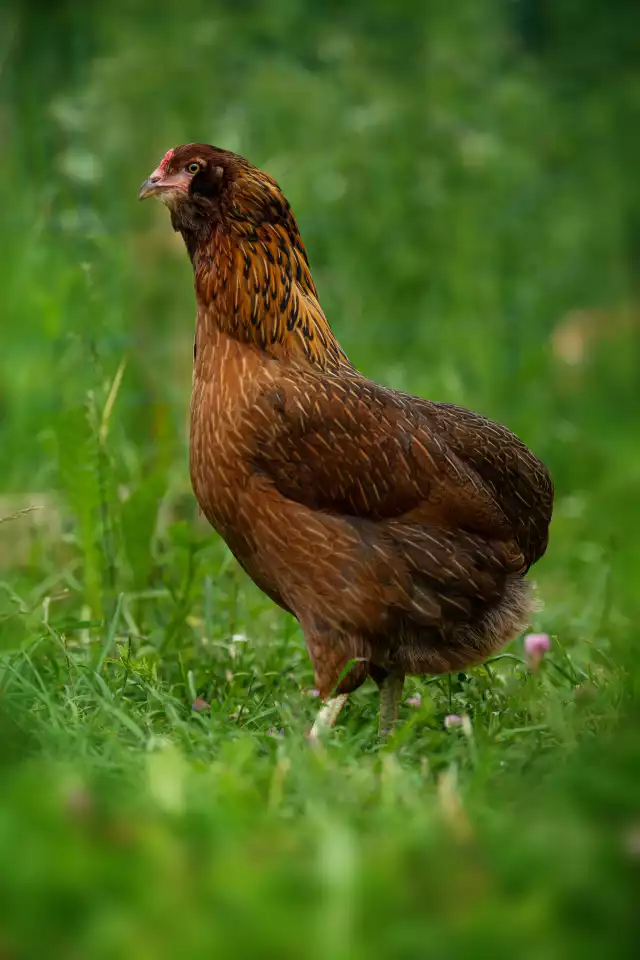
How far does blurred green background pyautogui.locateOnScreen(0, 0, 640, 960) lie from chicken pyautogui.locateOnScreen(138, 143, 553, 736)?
0.70 feet

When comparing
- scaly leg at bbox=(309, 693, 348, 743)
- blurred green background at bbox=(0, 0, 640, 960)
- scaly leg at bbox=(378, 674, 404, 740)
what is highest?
blurred green background at bbox=(0, 0, 640, 960)

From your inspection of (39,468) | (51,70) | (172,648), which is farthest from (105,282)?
(172,648)

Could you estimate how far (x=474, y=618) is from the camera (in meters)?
3.21

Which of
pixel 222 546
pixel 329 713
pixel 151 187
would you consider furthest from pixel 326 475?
pixel 222 546

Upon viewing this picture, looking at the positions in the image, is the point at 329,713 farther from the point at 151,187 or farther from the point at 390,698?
the point at 151,187

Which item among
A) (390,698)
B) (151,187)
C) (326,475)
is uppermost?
(151,187)

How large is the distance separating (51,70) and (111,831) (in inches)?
187

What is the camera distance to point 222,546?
4.52 m

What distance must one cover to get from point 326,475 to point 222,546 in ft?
5.06

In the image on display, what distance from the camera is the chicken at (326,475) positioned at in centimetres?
300

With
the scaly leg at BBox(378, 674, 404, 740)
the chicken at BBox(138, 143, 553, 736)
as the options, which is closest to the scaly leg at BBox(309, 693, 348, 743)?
the chicken at BBox(138, 143, 553, 736)

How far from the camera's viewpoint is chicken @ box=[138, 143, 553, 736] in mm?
3002

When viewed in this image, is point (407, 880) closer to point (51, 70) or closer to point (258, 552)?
point (258, 552)

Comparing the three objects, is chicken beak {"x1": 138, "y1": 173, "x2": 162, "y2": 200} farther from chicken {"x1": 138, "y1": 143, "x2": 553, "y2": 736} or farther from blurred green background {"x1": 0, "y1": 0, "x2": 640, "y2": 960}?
blurred green background {"x1": 0, "y1": 0, "x2": 640, "y2": 960}
